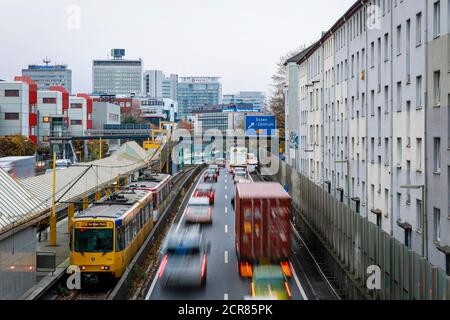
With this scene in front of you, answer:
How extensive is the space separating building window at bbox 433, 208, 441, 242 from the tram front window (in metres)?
11.5

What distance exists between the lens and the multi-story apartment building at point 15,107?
63000 mm

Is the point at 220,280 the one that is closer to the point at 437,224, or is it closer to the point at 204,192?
the point at 437,224

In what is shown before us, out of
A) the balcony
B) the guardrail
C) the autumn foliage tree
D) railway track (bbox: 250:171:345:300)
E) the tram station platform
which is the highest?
the balcony

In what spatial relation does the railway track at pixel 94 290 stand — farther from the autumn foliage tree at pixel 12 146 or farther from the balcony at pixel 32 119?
the balcony at pixel 32 119

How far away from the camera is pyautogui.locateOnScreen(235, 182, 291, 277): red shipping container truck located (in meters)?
21.7

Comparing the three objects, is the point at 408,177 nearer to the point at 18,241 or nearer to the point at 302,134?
the point at 18,241

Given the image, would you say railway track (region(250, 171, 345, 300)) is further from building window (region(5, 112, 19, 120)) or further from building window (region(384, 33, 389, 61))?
building window (region(5, 112, 19, 120))

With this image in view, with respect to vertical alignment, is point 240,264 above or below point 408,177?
below

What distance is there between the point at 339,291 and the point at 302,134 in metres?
39.5

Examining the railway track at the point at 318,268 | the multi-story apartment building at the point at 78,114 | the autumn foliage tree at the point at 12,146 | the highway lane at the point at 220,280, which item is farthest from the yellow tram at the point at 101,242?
the multi-story apartment building at the point at 78,114

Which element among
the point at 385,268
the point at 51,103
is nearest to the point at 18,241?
the point at 385,268

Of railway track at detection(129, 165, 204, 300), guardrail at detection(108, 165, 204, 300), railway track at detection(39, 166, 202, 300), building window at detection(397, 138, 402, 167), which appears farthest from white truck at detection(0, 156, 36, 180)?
building window at detection(397, 138, 402, 167)

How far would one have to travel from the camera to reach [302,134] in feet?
195

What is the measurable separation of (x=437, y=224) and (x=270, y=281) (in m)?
6.41
